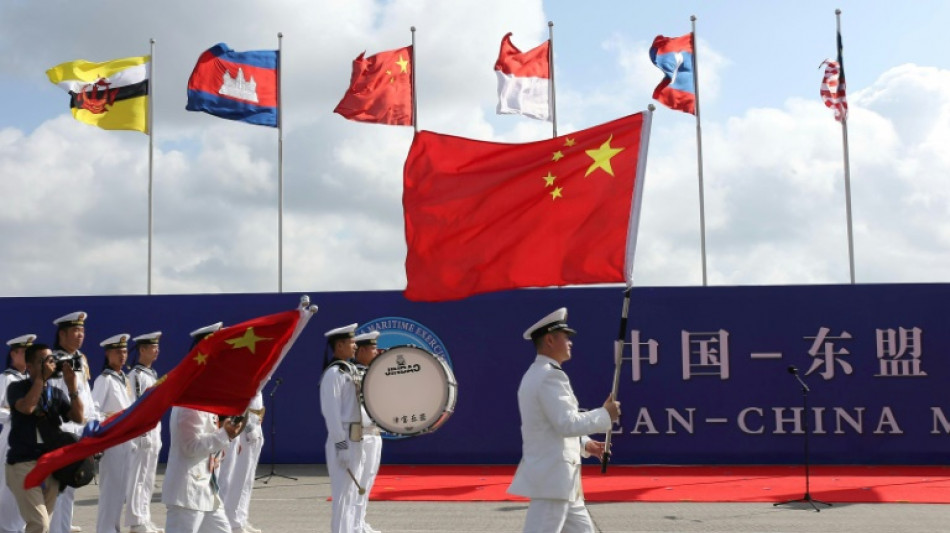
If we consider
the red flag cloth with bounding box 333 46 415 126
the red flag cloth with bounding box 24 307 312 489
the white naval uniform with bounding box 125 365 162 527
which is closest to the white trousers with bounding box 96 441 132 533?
the white naval uniform with bounding box 125 365 162 527

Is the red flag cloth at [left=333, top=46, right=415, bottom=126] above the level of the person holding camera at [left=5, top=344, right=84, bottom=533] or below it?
above

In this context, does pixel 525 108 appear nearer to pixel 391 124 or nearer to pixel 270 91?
pixel 391 124

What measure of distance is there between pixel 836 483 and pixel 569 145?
9.54 meters

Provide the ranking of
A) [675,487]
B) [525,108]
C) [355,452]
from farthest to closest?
1. [525,108]
2. [675,487]
3. [355,452]

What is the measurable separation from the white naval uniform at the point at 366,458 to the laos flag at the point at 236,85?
11817mm

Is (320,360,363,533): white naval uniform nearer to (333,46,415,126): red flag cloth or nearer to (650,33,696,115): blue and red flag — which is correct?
(333,46,415,126): red flag cloth

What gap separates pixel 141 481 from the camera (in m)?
11.4

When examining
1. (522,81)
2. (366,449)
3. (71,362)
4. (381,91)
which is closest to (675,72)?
(522,81)

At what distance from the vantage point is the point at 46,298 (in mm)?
18594

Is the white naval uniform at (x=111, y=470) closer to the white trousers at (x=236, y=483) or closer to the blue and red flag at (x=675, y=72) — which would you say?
the white trousers at (x=236, y=483)

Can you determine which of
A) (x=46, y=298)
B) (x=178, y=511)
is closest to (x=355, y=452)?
(x=178, y=511)

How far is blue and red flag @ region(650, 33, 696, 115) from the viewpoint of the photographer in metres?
22.0

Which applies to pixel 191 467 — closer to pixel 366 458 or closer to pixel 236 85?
pixel 366 458

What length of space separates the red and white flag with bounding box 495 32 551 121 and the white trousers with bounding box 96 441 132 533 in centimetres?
1215
